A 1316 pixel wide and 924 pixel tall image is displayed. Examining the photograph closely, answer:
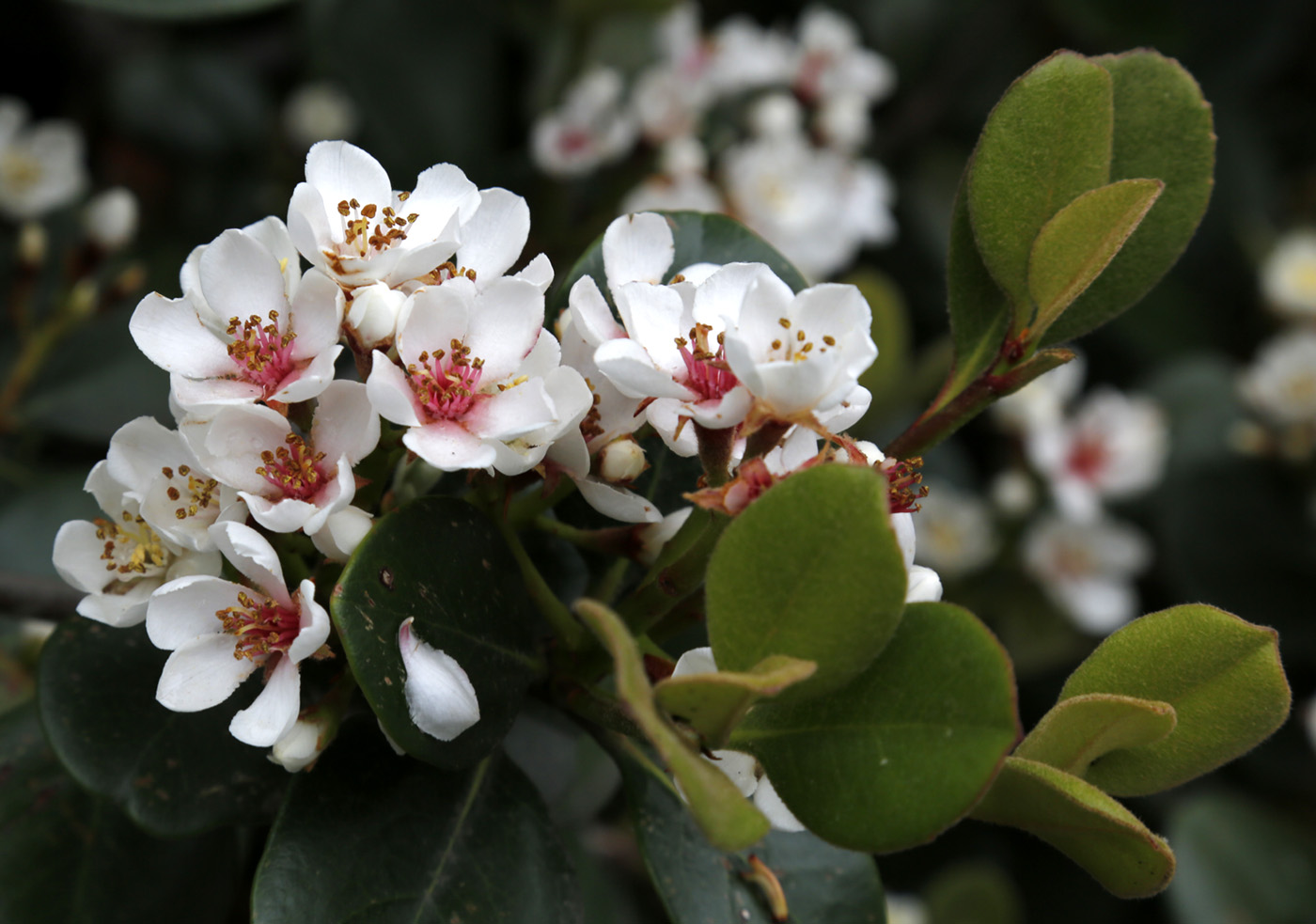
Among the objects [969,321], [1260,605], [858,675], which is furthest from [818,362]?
[1260,605]

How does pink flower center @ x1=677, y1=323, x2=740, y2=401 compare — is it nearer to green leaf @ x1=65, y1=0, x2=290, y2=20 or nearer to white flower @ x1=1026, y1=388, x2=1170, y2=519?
green leaf @ x1=65, y1=0, x2=290, y2=20

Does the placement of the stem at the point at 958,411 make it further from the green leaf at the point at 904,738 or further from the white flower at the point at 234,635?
the white flower at the point at 234,635

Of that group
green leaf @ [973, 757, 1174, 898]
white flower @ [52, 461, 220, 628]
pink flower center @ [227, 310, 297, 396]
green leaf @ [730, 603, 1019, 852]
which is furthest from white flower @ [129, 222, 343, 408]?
green leaf @ [973, 757, 1174, 898]

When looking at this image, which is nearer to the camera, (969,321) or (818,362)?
(818,362)

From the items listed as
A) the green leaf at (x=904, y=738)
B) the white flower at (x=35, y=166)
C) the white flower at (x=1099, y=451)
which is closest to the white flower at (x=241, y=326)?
the green leaf at (x=904, y=738)

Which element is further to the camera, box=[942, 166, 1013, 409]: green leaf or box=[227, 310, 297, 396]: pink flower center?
box=[942, 166, 1013, 409]: green leaf

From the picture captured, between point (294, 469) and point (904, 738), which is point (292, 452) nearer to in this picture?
point (294, 469)

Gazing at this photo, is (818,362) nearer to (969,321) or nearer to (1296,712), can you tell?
(969,321)
